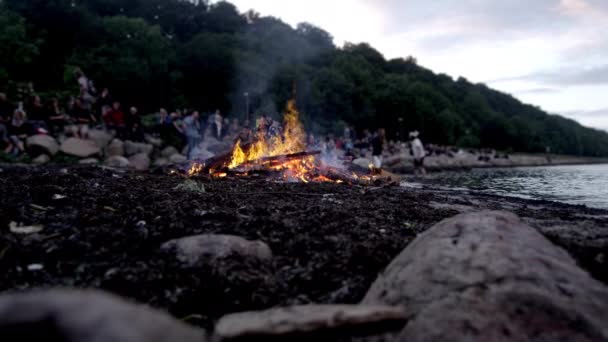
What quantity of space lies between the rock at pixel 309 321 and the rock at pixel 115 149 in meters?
17.9

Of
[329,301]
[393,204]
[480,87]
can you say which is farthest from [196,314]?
[480,87]

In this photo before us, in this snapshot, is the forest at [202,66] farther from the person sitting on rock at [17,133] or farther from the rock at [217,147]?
the rock at [217,147]

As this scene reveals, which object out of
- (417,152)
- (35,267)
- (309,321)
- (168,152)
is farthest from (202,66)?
(309,321)

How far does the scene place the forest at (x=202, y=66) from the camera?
35059 millimetres

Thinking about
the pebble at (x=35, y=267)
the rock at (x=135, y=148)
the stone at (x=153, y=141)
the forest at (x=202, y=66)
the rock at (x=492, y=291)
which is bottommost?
the pebble at (x=35, y=267)

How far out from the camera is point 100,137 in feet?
59.8

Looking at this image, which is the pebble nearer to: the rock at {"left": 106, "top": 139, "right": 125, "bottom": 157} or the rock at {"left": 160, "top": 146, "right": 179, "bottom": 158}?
the rock at {"left": 106, "top": 139, "right": 125, "bottom": 157}

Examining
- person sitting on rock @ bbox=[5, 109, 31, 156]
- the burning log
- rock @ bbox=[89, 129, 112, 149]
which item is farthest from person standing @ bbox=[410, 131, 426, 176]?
person sitting on rock @ bbox=[5, 109, 31, 156]

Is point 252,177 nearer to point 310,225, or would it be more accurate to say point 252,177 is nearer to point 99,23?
point 310,225

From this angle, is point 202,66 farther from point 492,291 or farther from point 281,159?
point 492,291

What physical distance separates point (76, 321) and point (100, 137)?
19.3 m

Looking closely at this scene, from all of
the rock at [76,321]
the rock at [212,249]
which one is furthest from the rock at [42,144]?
the rock at [76,321]

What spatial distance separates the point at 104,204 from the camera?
5.59 m

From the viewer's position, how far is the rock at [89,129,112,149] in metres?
18.0
